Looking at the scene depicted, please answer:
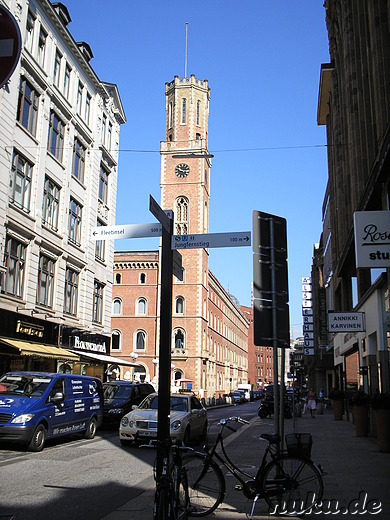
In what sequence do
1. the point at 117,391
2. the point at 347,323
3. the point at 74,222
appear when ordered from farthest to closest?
the point at 74,222
the point at 117,391
the point at 347,323

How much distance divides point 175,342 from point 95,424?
2064 inches

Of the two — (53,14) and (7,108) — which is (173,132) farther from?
(7,108)

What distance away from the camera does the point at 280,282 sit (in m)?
7.86

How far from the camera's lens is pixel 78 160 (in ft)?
106

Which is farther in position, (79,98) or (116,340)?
(116,340)

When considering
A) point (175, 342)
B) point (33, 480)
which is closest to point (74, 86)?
point (33, 480)

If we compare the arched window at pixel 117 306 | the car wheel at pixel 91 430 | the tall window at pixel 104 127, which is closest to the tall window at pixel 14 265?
the car wheel at pixel 91 430

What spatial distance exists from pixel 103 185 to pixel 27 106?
431 inches

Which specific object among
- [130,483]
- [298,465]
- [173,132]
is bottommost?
[130,483]

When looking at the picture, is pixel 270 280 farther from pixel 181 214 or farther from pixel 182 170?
pixel 182 170

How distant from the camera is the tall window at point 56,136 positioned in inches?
1120

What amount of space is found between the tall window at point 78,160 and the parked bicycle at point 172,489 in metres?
26.7

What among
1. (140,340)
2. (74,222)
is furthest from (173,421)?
(140,340)

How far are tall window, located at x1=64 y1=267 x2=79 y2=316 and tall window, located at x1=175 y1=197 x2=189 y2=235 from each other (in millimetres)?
42697
